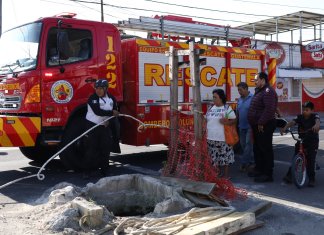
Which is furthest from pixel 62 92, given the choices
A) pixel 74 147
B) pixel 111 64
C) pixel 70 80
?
pixel 111 64

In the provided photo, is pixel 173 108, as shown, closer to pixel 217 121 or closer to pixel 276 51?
pixel 217 121

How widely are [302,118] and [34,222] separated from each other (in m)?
4.56

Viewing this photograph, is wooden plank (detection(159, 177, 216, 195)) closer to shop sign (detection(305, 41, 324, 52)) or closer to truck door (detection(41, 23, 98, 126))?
truck door (detection(41, 23, 98, 126))

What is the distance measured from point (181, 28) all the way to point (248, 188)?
4.48 meters

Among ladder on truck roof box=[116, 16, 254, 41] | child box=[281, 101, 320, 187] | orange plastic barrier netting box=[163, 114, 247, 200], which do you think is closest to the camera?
orange plastic barrier netting box=[163, 114, 247, 200]

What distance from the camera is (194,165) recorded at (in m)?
6.44

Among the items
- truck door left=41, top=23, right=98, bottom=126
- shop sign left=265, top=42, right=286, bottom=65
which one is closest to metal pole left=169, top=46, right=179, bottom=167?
truck door left=41, top=23, right=98, bottom=126

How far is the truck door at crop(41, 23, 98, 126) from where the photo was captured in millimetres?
7352

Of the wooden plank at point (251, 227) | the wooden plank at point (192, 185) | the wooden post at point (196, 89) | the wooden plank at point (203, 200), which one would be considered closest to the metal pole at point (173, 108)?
the wooden post at point (196, 89)

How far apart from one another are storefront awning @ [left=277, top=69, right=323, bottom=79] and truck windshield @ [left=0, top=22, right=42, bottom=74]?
19.5 meters

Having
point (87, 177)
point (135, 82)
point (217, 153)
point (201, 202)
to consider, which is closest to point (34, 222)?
point (201, 202)

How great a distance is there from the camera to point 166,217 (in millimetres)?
4766

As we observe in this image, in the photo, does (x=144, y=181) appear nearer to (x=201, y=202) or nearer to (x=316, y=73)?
(x=201, y=202)

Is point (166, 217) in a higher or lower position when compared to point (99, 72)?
lower
